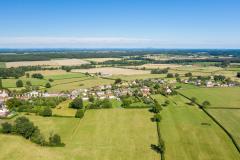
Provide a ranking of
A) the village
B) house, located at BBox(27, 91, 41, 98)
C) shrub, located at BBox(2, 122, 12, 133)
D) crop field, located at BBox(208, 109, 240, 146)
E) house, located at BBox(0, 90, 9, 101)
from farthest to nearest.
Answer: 1. house, located at BBox(27, 91, 41, 98)
2. the village
3. house, located at BBox(0, 90, 9, 101)
4. shrub, located at BBox(2, 122, 12, 133)
5. crop field, located at BBox(208, 109, 240, 146)

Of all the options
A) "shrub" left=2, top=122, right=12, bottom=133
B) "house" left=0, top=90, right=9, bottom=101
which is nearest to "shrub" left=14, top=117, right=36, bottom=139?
"shrub" left=2, top=122, right=12, bottom=133

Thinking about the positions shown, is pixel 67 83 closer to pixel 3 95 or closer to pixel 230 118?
pixel 3 95

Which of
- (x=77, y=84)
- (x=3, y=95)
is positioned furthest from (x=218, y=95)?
(x=3, y=95)

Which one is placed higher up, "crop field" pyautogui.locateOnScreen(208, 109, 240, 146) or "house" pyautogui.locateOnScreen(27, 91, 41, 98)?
"crop field" pyautogui.locateOnScreen(208, 109, 240, 146)

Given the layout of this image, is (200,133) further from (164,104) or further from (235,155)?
(164,104)

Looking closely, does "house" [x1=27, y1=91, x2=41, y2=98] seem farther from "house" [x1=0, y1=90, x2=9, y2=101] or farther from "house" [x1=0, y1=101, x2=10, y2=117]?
"house" [x1=0, y1=101, x2=10, y2=117]

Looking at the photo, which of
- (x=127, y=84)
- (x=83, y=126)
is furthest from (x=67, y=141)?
(x=127, y=84)
